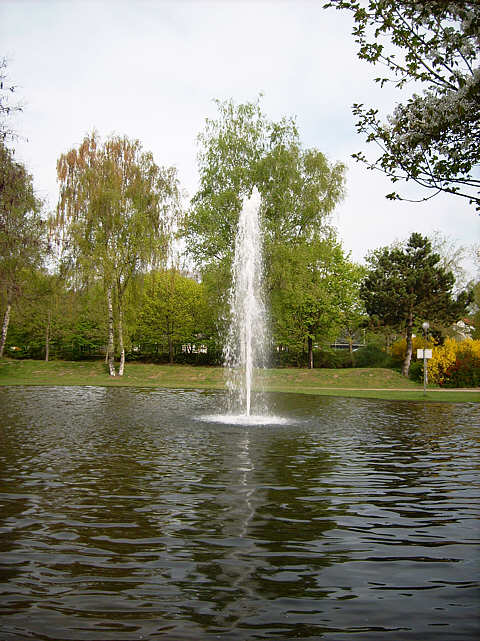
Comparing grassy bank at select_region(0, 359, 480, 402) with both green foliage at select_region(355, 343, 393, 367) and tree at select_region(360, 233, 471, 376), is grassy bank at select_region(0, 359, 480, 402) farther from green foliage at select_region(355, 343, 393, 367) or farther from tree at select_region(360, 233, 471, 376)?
green foliage at select_region(355, 343, 393, 367)

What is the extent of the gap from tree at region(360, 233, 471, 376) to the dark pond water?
87.7 ft

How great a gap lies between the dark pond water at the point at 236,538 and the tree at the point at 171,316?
40.9m

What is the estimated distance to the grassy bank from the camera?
34594mm

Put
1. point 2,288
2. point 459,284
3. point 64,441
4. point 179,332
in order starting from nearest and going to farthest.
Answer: point 64,441
point 2,288
point 179,332
point 459,284

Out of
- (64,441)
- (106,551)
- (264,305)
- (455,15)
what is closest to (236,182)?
(264,305)

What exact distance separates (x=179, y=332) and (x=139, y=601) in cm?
5005

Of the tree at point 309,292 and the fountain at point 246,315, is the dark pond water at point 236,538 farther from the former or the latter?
the tree at point 309,292

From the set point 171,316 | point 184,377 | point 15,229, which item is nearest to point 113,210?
point 15,229

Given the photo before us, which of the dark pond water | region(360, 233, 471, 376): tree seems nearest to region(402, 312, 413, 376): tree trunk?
region(360, 233, 471, 376): tree

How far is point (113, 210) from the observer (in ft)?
125

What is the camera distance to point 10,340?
5659 cm

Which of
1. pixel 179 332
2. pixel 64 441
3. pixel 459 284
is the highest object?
pixel 459 284

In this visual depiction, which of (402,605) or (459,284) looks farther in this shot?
(459,284)

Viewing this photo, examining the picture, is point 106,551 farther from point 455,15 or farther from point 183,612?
point 455,15
